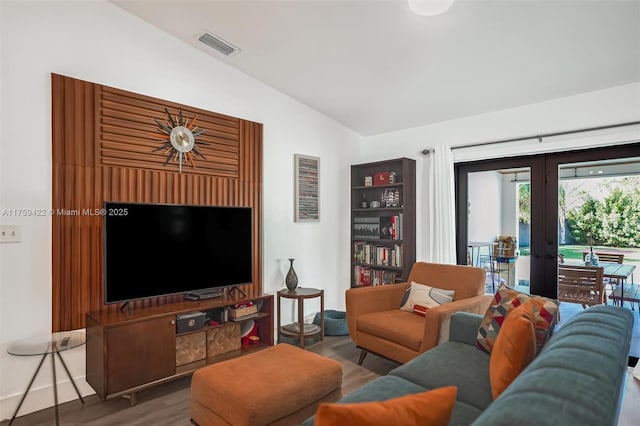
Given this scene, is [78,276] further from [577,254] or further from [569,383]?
[577,254]

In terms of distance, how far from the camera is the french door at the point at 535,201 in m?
3.35

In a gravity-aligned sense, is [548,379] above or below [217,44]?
below

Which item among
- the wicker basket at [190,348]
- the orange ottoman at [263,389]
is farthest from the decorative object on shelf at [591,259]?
the wicker basket at [190,348]

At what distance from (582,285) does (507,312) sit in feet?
6.09

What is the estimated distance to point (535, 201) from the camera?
355cm

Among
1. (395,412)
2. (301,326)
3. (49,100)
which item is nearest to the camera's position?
(395,412)

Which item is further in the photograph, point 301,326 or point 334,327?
point 334,327

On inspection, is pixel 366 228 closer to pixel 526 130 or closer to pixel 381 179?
pixel 381 179

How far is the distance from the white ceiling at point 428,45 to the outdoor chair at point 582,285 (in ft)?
5.24

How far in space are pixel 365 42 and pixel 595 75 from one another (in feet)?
6.04

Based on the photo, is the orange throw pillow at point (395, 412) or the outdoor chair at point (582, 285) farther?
the outdoor chair at point (582, 285)

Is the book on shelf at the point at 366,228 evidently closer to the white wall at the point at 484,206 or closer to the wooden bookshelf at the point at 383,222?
the wooden bookshelf at the point at 383,222

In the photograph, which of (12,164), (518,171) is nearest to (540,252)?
(518,171)

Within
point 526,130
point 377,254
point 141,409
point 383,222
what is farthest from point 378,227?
point 141,409
